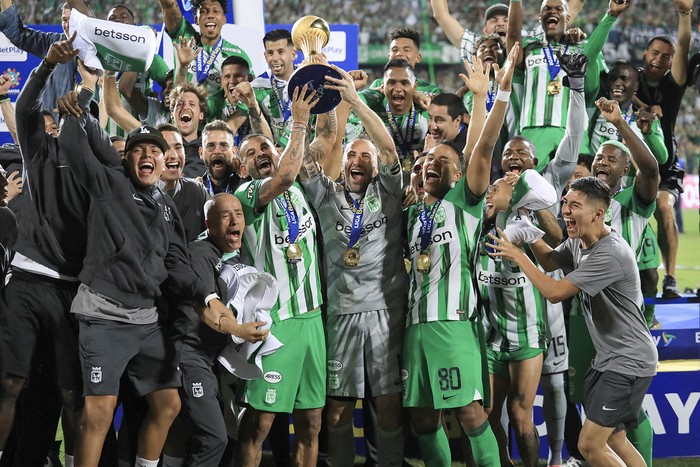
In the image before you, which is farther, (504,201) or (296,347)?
(504,201)

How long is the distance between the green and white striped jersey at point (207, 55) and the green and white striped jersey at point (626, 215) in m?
2.98

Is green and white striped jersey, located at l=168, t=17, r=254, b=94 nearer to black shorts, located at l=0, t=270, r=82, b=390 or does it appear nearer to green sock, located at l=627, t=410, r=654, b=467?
black shorts, located at l=0, t=270, r=82, b=390

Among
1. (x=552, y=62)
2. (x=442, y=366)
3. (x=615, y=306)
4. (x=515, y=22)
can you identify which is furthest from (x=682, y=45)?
(x=442, y=366)

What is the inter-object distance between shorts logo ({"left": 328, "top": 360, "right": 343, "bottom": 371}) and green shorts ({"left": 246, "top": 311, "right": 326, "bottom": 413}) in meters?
0.07

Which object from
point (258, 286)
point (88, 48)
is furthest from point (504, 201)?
point (88, 48)

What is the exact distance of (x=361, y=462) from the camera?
5816 mm

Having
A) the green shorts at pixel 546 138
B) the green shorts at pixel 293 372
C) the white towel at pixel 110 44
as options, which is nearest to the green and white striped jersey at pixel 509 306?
the green shorts at pixel 293 372

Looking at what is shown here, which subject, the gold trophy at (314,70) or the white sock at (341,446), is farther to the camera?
the white sock at (341,446)

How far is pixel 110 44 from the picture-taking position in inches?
169

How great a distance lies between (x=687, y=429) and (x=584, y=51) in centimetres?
293

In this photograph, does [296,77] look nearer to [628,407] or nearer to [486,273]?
[486,273]

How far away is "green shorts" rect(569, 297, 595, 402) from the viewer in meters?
5.56

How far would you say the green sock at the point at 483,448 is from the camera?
4.70 metres

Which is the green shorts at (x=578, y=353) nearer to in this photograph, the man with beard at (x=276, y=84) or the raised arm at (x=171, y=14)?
the man with beard at (x=276, y=84)
